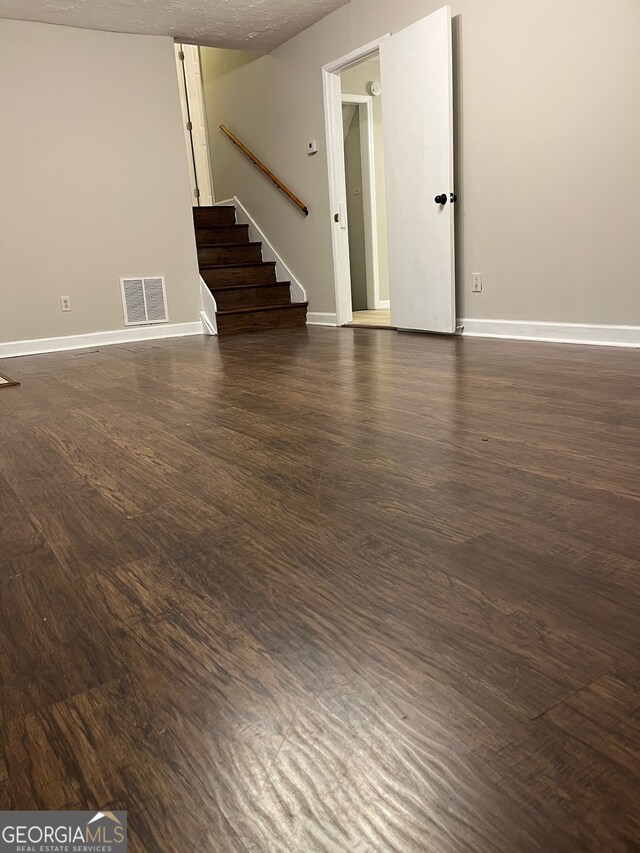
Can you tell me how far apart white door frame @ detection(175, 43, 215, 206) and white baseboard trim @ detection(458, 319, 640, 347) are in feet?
13.4

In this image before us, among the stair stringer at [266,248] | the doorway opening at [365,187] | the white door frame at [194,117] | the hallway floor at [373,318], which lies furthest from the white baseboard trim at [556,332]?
the white door frame at [194,117]

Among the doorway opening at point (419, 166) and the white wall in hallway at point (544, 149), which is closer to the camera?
the white wall in hallway at point (544, 149)

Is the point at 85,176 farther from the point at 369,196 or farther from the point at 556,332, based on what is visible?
the point at 556,332

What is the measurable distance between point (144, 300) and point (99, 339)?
1.59ft

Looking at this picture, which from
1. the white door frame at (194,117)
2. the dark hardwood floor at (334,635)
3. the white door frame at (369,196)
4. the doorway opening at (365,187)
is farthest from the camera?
the white door frame at (194,117)

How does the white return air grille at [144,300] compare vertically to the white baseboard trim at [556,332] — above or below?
above

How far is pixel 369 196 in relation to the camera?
656cm

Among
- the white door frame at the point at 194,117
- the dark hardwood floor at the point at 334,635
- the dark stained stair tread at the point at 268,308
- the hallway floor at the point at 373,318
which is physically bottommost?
the hallway floor at the point at 373,318

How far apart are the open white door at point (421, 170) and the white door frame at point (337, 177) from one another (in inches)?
28.9

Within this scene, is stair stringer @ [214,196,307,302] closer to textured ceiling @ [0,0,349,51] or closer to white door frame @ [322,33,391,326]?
white door frame @ [322,33,391,326]

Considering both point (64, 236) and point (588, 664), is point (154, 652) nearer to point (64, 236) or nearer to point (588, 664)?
point (588, 664)

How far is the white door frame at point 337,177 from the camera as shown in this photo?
4875 mm

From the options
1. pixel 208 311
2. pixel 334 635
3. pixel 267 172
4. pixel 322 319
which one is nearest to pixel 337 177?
pixel 267 172

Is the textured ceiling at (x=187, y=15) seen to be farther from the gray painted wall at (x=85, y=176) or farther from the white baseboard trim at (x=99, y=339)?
the white baseboard trim at (x=99, y=339)
